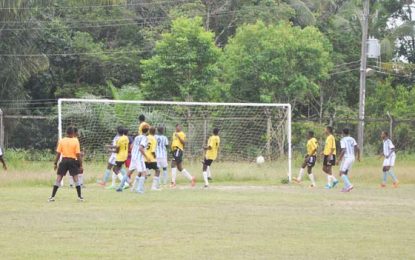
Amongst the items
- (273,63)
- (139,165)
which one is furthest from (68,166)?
(273,63)

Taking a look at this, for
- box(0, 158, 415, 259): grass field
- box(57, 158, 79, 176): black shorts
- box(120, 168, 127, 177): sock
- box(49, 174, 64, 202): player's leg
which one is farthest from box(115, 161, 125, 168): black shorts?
box(57, 158, 79, 176): black shorts

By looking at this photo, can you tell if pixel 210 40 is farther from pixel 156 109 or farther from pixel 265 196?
pixel 265 196

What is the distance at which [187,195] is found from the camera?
21.9 m

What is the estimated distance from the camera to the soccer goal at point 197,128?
30.8 meters

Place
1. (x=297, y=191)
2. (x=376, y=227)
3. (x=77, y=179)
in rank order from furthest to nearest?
1. (x=297, y=191)
2. (x=77, y=179)
3. (x=376, y=227)

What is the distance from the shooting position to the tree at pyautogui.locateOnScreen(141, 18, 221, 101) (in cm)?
4344

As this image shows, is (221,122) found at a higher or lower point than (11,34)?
lower

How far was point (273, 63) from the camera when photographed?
4478 cm

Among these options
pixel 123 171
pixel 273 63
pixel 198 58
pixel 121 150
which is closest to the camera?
pixel 121 150

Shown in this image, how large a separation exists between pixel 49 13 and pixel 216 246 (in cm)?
3817

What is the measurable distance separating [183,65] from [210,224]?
28629 millimetres

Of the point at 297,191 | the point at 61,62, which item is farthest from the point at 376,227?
the point at 61,62

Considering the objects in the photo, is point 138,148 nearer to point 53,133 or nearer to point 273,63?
point 53,133

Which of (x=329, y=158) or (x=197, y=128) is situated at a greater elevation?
(x=197, y=128)
